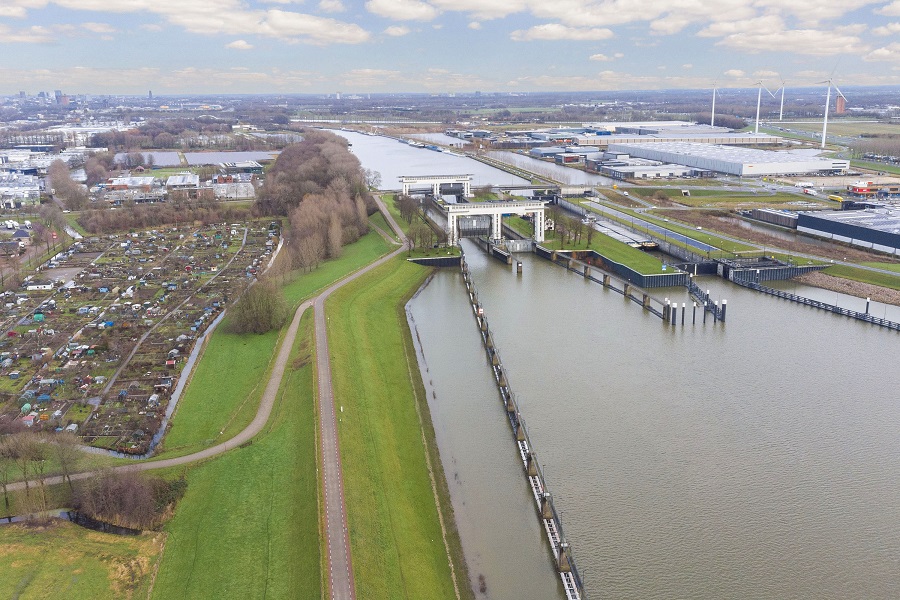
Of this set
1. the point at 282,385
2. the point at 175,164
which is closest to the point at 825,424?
the point at 282,385

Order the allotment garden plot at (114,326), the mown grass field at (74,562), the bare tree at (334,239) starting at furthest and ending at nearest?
the bare tree at (334,239) < the allotment garden plot at (114,326) < the mown grass field at (74,562)

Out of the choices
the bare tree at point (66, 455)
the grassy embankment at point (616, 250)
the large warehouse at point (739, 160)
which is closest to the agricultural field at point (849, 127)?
the large warehouse at point (739, 160)

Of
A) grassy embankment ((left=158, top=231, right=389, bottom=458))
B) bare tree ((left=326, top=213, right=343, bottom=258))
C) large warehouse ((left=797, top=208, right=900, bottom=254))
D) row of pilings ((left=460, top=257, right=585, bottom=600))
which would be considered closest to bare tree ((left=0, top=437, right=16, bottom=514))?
grassy embankment ((left=158, top=231, right=389, bottom=458))

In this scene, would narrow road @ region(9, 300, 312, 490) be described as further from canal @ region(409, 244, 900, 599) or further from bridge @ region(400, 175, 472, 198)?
bridge @ region(400, 175, 472, 198)

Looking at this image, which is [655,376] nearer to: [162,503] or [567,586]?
[567,586]

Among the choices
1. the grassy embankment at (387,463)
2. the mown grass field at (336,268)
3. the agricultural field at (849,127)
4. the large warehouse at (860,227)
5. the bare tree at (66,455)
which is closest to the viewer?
the grassy embankment at (387,463)

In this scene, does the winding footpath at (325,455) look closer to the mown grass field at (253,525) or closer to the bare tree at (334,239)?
the mown grass field at (253,525)
